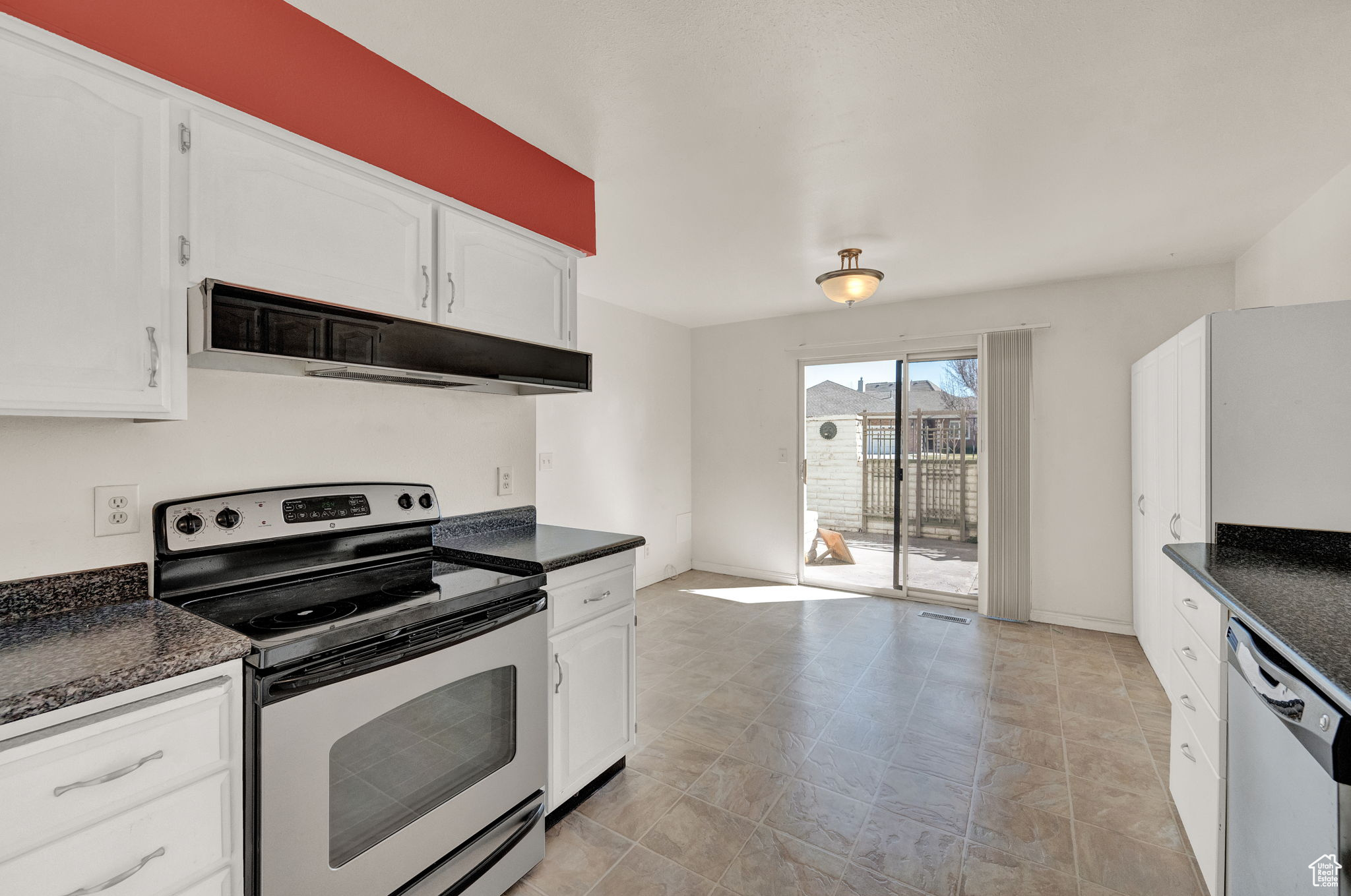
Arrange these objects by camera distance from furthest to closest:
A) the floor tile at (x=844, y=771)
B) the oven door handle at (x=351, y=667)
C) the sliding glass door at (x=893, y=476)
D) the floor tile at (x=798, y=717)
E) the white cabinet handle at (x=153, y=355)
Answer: the sliding glass door at (x=893, y=476)
the floor tile at (x=798, y=717)
the floor tile at (x=844, y=771)
the white cabinet handle at (x=153, y=355)
the oven door handle at (x=351, y=667)

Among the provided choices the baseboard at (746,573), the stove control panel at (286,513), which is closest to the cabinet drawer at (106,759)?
the stove control panel at (286,513)

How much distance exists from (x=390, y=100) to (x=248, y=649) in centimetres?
158

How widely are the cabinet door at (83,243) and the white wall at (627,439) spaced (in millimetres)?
2535

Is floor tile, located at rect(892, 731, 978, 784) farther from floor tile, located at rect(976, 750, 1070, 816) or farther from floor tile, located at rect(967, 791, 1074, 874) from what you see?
floor tile, located at rect(967, 791, 1074, 874)

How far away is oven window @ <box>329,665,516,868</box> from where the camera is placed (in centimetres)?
133

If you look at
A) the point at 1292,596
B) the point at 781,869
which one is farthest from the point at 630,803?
the point at 1292,596

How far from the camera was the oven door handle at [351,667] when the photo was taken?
120 cm

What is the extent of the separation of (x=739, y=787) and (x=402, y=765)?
1315mm

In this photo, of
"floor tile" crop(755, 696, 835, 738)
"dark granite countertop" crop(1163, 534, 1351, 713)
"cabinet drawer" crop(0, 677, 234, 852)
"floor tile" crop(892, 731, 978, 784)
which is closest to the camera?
"cabinet drawer" crop(0, 677, 234, 852)

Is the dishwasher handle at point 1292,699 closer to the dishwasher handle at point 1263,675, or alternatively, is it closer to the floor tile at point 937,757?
the dishwasher handle at point 1263,675

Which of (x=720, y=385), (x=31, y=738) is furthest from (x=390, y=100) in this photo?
(x=720, y=385)

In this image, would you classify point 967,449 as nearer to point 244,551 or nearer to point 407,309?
point 407,309

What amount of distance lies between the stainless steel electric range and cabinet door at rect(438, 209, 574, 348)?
689 millimetres

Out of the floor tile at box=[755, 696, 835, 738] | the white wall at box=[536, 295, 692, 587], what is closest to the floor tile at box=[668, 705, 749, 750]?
the floor tile at box=[755, 696, 835, 738]
